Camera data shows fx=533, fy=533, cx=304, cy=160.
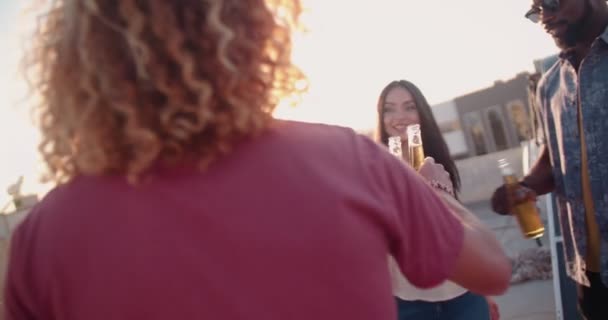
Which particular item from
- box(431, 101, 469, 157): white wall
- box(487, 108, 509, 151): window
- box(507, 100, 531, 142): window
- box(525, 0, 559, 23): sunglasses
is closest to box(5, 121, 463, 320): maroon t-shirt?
box(525, 0, 559, 23): sunglasses

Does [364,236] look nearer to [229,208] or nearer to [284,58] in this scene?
[229,208]

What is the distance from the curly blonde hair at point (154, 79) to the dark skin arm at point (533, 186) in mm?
1859

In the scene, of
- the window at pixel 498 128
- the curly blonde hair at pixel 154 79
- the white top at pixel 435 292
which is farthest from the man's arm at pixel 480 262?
the window at pixel 498 128

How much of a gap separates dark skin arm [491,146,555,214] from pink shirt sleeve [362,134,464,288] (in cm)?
159

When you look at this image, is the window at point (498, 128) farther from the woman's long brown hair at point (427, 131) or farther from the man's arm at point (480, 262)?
the man's arm at point (480, 262)

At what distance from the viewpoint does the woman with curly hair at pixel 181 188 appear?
86 cm

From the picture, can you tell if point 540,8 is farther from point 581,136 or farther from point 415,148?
point 415,148

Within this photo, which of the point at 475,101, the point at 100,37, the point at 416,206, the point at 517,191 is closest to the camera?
the point at 100,37

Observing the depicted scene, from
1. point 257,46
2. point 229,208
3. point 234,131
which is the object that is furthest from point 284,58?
point 229,208

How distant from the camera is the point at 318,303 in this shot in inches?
35.6

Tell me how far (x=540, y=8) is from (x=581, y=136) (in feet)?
1.95

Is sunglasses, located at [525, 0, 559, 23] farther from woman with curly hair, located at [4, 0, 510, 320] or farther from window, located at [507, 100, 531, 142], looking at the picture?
window, located at [507, 100, 531, 142]

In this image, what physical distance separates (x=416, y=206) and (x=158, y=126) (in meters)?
0.48

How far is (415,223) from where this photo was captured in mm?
980
